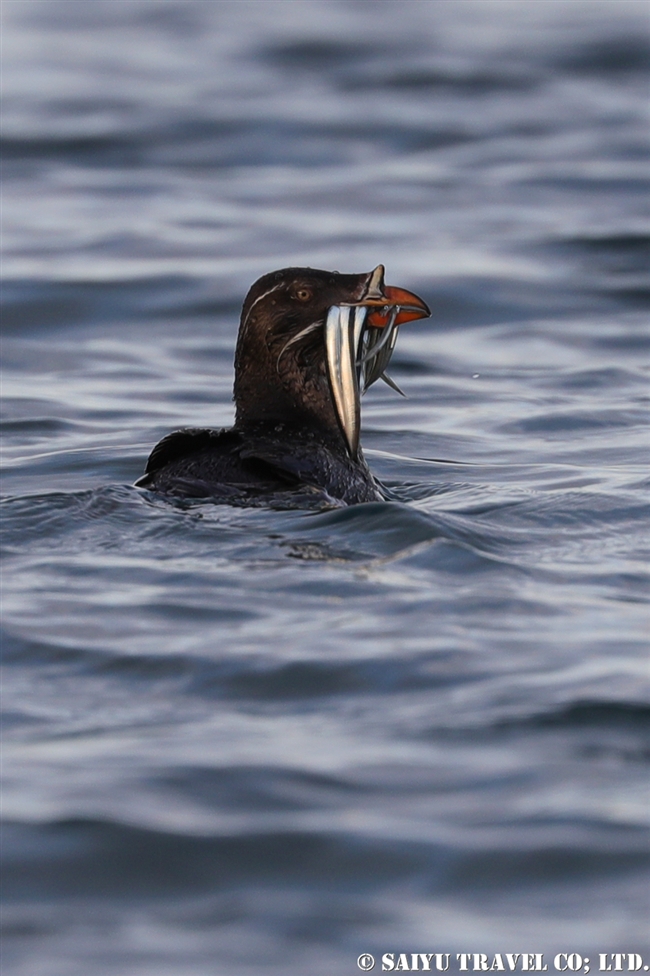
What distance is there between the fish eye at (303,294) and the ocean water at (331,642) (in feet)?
3.76

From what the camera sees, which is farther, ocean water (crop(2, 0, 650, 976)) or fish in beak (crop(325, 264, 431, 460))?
fish in beak (crop(325, 264, 431, 460))

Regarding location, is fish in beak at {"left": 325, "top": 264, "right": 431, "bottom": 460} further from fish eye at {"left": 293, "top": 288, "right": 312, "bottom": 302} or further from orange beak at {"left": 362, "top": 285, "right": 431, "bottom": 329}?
fish eye at {"left": 293, "top": 288, "right": 312, "bottom": 302}

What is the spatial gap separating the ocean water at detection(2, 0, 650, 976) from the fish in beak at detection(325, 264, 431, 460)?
635 millimetres

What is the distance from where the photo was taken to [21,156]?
19516 millimetres

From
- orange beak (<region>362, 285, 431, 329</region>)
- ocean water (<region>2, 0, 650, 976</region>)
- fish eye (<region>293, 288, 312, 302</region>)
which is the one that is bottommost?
ocean water (<region>2, 0, 650, 976</region>)

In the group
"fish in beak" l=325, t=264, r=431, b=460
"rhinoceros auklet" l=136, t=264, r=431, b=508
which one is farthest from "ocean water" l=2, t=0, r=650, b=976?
"fish in beak" l=325, t=264, r=431, b=460

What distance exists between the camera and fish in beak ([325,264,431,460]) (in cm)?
760

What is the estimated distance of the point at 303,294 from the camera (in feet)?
25.9

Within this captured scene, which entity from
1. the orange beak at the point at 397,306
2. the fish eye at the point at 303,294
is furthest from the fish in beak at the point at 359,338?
the fish eye at the point at 303,294

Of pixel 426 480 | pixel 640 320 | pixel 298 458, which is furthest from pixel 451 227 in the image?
pixel 298 458

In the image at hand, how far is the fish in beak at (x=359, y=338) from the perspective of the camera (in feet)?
24.9

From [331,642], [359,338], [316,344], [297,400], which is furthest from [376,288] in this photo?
[331,642]

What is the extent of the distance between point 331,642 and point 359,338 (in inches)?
86.3

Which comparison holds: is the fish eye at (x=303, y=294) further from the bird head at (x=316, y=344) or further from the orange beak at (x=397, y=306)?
the orange beak at (x=397, y=306)
